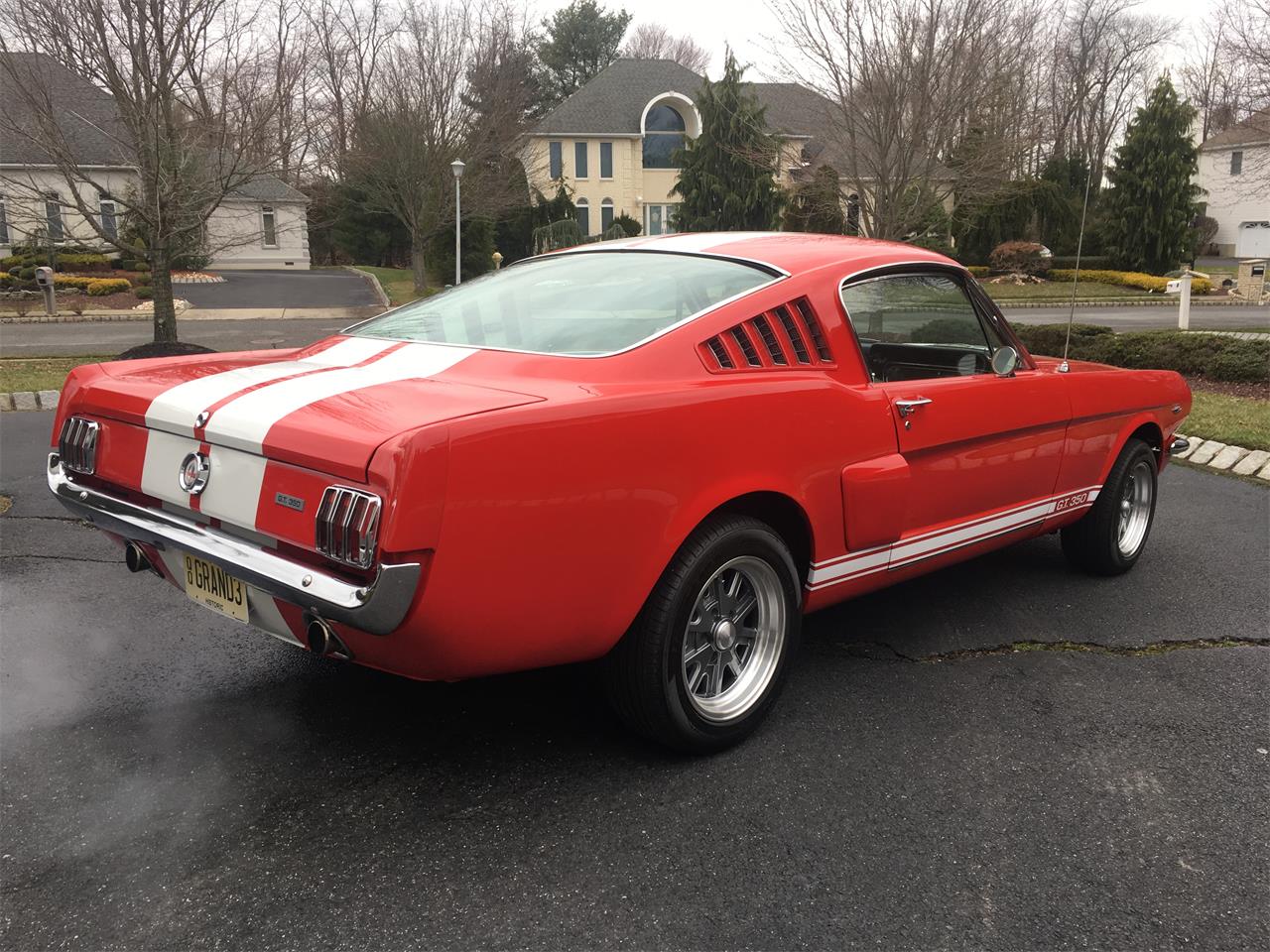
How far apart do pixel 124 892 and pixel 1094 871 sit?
7.38 ft

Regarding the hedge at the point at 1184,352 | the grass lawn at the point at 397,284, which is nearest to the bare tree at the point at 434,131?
the grass lawn at the point at 397,284

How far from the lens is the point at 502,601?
2252 mm

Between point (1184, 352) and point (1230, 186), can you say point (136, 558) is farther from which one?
point (1230, 186)

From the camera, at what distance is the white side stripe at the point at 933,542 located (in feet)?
10.3

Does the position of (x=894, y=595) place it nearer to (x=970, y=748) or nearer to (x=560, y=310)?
(x=970, y=748)

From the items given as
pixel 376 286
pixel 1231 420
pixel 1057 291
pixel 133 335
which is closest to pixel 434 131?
pixel 376 286

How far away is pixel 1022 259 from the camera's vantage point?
31.8m

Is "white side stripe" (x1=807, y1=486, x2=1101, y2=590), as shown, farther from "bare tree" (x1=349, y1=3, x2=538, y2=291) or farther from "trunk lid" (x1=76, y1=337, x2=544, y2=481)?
"bare tree" (x1=349, y1=3, x2=538, y2=291)

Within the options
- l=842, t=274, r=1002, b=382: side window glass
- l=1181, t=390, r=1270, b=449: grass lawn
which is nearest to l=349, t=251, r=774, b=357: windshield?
l=842, t=274, r=1002, b=382: side window glass

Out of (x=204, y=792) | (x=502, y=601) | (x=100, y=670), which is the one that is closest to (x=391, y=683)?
(x=204, y=792)

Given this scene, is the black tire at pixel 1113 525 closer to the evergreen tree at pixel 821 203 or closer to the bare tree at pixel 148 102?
the evergreen tree at pixel 821 203

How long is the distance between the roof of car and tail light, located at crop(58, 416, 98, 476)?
1.84 meters

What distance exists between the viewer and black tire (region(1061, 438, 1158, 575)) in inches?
174

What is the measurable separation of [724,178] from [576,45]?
2740 cm
